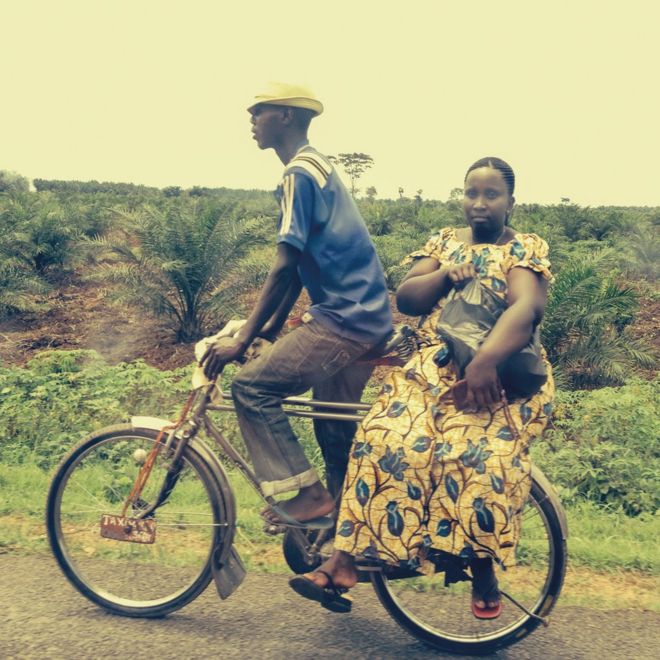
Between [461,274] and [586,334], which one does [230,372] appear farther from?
[461,274]

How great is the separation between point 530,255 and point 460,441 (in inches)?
28.5

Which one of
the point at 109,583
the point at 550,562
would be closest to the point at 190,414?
the point at 109,583

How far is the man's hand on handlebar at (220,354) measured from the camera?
337 cm

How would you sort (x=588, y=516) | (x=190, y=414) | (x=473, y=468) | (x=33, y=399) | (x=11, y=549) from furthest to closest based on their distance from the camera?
(x=33, y=399)
(x=588, y=516)
(x=11, y=549)
(x=190, y=414)
(x=473, y=468)

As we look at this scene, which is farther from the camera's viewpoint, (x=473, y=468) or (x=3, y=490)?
(x=3, y=490)

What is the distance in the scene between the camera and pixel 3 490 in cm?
522

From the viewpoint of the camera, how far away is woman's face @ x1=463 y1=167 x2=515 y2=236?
127 inches

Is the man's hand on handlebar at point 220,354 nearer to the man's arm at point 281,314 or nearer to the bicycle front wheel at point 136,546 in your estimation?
the man's arm at point 281,314

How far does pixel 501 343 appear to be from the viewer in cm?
304

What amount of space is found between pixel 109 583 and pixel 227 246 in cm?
839

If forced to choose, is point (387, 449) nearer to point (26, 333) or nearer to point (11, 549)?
point (11, 549)

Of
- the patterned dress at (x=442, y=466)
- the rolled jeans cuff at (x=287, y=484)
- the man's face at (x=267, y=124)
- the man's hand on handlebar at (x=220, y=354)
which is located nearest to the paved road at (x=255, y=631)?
the patterned dress at (x=442, y=466)

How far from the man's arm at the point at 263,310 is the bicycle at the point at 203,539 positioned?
15 cm

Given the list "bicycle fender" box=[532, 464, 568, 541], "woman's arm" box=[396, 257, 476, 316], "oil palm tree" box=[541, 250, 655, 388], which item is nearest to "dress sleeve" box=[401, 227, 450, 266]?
"woman's arm" box=[396, 257, 476, 316]
